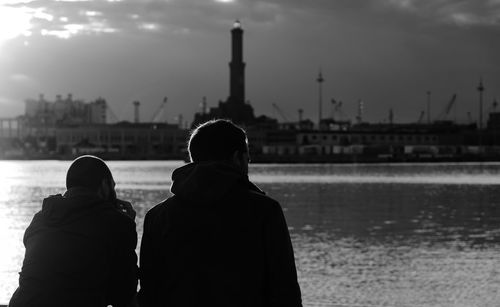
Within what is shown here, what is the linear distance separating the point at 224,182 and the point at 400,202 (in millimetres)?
54321

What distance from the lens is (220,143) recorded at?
147 inches

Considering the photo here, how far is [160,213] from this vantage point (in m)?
3.73

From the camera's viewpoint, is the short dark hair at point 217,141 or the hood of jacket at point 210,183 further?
the short dark hair at point 217,141

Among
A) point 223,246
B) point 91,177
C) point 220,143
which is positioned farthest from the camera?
point 91,177

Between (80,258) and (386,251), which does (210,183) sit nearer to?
(80,258)

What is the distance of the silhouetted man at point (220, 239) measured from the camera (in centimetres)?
348

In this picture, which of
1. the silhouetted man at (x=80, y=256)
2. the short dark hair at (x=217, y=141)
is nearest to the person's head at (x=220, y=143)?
the short dark hair at (x=217, y=141)

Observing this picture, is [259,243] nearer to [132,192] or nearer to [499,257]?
[499,257]

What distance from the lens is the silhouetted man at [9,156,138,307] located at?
404 centimetres

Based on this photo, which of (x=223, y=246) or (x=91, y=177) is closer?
(x=223, y=246)

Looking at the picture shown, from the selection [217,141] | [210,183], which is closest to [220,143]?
[217,141]

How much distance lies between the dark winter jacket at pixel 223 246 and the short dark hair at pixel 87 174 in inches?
26.1

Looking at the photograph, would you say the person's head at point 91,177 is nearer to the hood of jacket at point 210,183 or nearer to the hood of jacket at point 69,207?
the hood of jacket at point 69,207

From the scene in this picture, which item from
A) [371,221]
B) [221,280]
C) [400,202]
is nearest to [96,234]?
[221,280]
